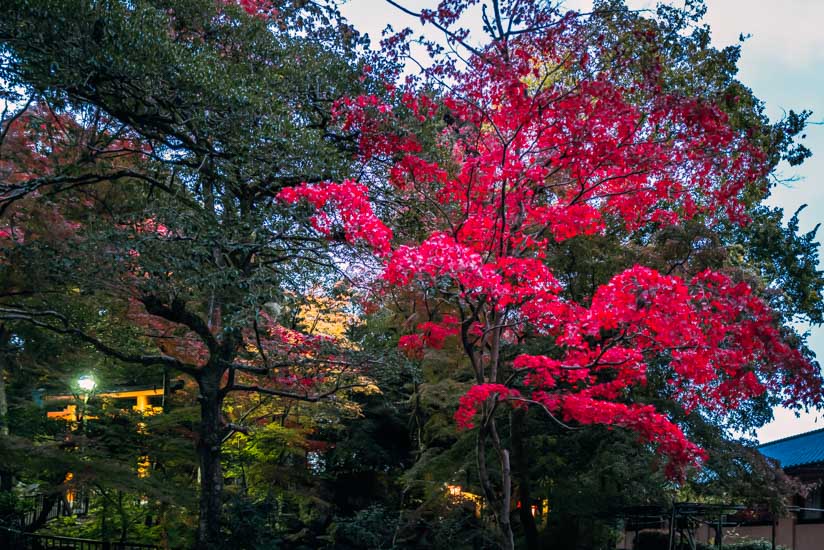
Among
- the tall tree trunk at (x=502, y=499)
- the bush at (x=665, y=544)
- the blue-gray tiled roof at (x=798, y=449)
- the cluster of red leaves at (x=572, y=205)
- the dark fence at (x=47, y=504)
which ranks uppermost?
the cluster of red leaves at (x=572, y=205)

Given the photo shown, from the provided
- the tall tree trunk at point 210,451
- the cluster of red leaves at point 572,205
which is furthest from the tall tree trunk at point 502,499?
the tall tree trunk at point 210,451

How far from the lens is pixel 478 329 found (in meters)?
7.78

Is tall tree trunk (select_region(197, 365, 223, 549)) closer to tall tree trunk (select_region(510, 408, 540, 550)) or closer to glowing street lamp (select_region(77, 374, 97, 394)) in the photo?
glowing street lamp (select_region(77, 374, 97, 394))

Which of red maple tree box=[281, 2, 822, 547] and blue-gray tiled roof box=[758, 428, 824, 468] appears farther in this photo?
blue-gray tiled roof box=[758, 428, 824, 468]

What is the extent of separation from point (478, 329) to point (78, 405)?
731 cm

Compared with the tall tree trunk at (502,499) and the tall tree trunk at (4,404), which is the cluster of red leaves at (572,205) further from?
the tall tree trunk at (4,404)

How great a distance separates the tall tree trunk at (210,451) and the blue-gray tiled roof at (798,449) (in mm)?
9182

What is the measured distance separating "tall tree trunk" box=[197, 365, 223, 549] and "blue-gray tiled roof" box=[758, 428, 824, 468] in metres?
9.18

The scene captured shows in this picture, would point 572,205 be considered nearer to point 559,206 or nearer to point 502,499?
point 559,206

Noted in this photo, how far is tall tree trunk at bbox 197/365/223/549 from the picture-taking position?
27.3ft

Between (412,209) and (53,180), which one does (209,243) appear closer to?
(53,180)

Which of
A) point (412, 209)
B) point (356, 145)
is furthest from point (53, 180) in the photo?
point (412, 209)

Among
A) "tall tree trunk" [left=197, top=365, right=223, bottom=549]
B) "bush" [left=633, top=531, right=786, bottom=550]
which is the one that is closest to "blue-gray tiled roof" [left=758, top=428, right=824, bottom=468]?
"bush" [left=633, top=531, right=786, bottom=550]

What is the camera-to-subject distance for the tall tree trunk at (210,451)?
8.33 metres
